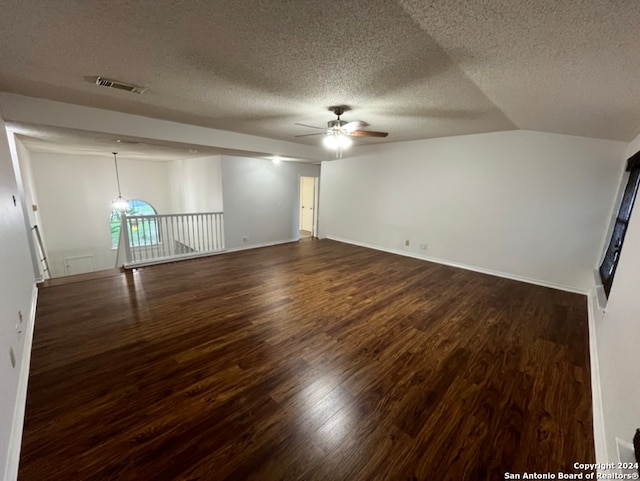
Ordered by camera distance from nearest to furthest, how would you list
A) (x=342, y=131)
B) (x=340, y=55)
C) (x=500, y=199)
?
1. (x=340, y=55)
2. (x=342, y=131)
3. (x=500, y=199)

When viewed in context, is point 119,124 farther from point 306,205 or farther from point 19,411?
point 306,205

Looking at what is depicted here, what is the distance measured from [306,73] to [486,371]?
310 centimetres

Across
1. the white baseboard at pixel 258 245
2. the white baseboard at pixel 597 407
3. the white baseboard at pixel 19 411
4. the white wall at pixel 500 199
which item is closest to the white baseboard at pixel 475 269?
the white wall at pixel 500 199

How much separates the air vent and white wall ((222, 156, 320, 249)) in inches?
133

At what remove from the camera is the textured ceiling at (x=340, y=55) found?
1.34 m

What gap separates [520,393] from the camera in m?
2.05

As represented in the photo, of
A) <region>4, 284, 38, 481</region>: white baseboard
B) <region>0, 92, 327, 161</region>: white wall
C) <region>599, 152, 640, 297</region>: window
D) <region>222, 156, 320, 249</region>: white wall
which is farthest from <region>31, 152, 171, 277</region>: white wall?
<region>599, 152, 640, 297</region>: window

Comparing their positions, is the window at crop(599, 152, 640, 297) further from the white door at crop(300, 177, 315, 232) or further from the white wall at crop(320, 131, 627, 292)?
the white door at crop(300, 177, 315, 232)

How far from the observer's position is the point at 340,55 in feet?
6.02

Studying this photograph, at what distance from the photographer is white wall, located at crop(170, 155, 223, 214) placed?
20.6ft

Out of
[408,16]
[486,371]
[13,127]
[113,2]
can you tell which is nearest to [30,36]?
[113,2]

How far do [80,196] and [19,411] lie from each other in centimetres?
799

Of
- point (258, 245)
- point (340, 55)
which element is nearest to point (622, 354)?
point (340, 55)

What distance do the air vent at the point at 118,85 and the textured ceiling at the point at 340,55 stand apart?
0.29 feet
